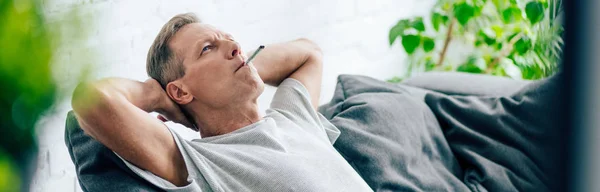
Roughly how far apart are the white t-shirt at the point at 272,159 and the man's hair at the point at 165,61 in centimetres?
15

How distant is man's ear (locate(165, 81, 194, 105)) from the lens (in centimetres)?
136

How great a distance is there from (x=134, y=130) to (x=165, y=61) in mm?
320

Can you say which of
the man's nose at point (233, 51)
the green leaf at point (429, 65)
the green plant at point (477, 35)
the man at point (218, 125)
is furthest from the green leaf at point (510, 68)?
the man's nose at point (233, 51)

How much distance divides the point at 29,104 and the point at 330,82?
2.45 metres

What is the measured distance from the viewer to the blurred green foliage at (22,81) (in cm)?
17

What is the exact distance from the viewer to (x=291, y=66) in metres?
1.64

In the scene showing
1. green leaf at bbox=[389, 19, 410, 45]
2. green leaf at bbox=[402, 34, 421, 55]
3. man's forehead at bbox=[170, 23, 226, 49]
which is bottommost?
green leaf at bbox=[402, 34, 421, 55]

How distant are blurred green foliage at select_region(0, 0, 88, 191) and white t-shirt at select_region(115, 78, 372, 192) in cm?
98

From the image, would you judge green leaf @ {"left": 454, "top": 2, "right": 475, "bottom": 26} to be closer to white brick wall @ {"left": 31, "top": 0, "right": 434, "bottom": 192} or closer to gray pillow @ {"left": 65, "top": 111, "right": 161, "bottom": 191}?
white brick wall @ {"left": 31, "top": 0, "right": 434, "bottom": 192}

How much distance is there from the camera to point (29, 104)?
17 cm

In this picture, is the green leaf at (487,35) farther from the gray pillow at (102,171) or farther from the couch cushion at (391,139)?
the gray pillow at (102,171)

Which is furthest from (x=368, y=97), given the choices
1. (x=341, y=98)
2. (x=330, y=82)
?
(x=330, y=82)

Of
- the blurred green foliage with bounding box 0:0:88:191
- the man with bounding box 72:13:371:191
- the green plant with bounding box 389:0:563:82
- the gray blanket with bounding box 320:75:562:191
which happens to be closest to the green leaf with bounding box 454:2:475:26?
the green plant with bounding box 389:0:563:82

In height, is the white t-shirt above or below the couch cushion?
above
